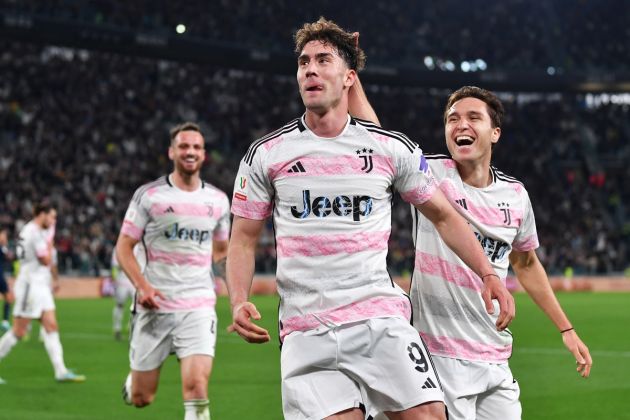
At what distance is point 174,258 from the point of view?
916 centimetres

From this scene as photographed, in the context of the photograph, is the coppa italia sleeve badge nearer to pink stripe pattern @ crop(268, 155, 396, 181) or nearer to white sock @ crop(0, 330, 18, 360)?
pink stripe pattern @ crop(268, 155, 396, 181)

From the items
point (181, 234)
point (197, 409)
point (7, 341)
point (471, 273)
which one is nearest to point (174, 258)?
point (181, 234)

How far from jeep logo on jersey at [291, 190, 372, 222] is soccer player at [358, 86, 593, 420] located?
96 centimetres

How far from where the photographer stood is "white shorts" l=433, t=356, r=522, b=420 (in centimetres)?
562

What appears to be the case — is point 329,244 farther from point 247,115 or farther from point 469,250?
point 247,115

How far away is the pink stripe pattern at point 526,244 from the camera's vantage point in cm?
615

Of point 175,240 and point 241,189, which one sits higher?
point 241,189

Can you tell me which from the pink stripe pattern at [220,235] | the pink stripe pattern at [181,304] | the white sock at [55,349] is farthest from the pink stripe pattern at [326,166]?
the white sock at [55,349]

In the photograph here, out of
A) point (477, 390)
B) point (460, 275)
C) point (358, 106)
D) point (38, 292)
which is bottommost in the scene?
point (477, 390)

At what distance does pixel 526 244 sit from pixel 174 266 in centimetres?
385

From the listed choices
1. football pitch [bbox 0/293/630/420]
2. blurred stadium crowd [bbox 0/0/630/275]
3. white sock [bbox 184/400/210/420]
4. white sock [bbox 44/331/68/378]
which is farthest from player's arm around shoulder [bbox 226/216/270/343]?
blurred stadium crowd [bbox 0/0/630/275]

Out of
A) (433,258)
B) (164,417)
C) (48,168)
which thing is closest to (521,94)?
(48,168)

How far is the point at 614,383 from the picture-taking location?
43.1 ft

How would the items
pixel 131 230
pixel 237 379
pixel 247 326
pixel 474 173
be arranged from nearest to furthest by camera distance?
pixel 247 326 < pixel 474 173 < pixel 131 230 < pixel 237 379
